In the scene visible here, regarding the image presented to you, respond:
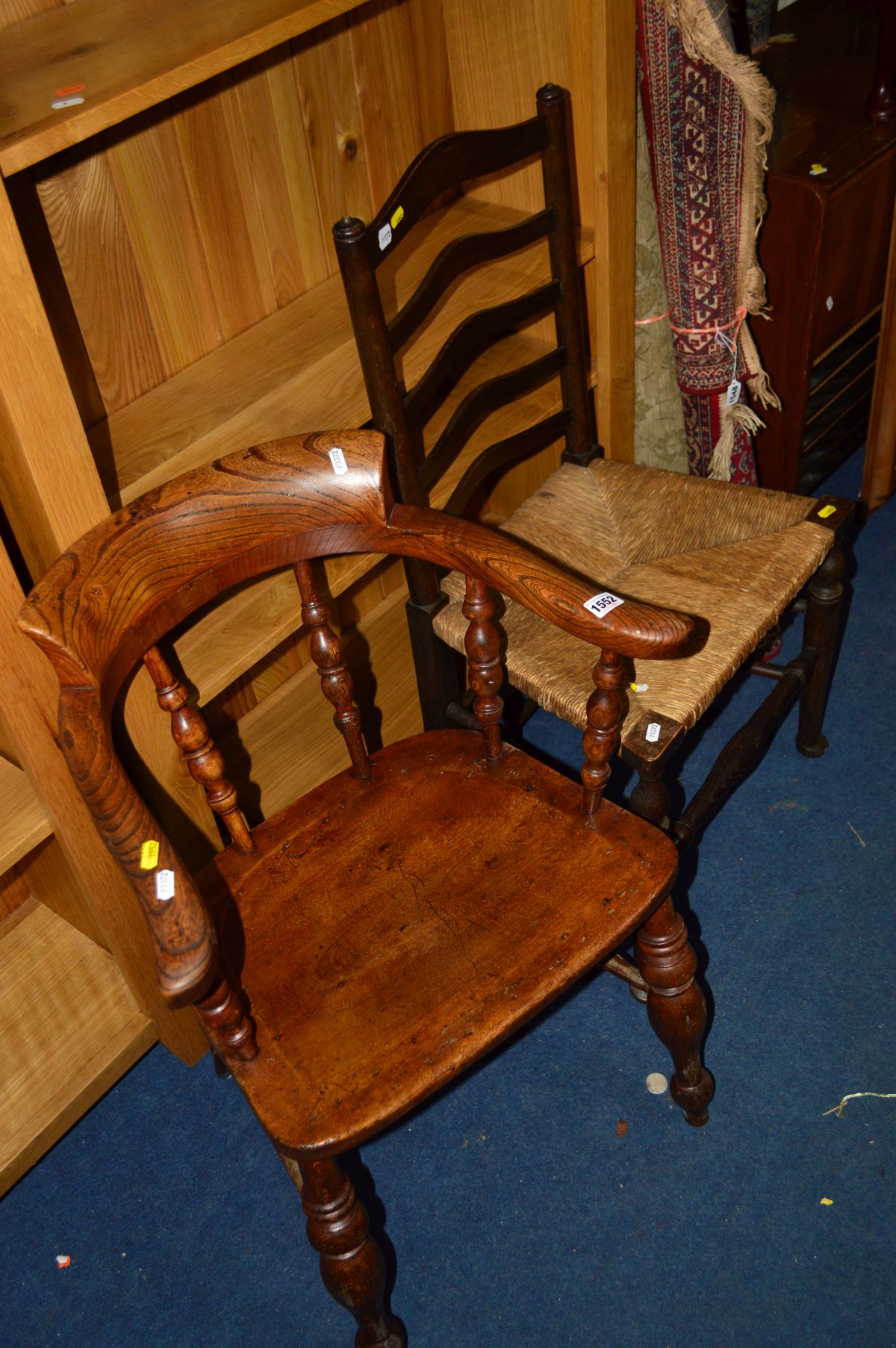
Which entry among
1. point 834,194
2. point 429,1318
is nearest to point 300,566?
point 429,1318

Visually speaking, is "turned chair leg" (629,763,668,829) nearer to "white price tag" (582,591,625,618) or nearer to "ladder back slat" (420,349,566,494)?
"white price tag" (582,591,625,618)

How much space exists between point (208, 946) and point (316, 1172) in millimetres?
359

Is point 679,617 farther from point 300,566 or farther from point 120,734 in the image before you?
point 120,734

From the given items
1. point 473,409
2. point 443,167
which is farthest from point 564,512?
point 443,167

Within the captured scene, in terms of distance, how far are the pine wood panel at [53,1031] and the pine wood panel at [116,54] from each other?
1054 millimetres

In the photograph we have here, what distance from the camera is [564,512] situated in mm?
1636

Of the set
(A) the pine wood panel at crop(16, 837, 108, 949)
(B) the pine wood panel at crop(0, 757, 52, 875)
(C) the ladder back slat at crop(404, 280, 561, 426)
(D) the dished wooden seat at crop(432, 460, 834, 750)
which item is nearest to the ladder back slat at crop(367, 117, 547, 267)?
(C) the ladder back slat at crop(404, 280, 561, 426)

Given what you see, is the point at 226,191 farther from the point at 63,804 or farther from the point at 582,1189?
Answer: the point at 582,1189

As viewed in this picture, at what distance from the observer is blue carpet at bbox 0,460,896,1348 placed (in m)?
1.38

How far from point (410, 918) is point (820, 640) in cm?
84

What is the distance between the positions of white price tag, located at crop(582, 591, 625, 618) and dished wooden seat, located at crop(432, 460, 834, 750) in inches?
11.1

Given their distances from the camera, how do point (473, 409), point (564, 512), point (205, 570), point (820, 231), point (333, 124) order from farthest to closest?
1. point (820, 231)
2. point (564, 512)
3. point (333, 124)
4. point (473, 409)
5. point (205, 570)

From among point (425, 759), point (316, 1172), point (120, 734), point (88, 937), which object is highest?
point (120, 734)

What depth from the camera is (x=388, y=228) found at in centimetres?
121
